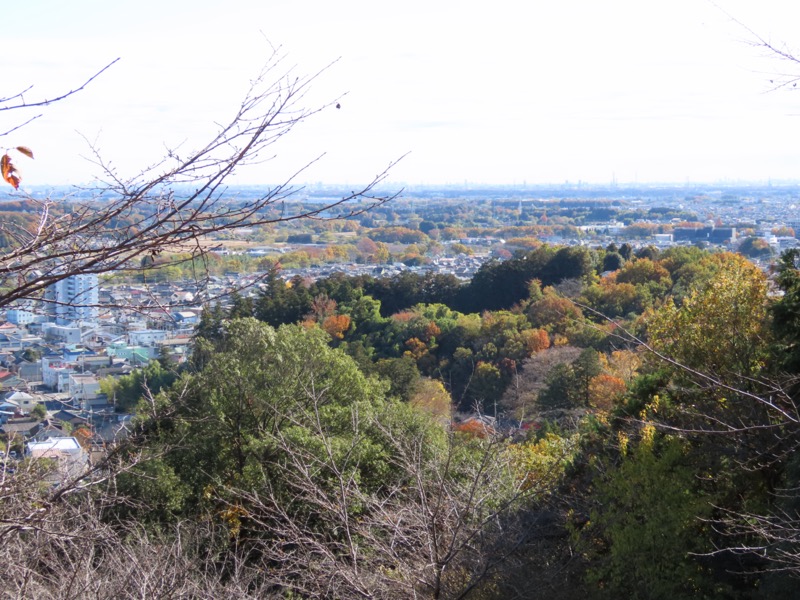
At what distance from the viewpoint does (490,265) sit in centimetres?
2409

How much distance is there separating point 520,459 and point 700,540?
229 centimetres

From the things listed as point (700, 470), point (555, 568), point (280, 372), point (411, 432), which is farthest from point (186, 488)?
point (700, 470)

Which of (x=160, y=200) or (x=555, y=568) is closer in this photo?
(x=160, y=200)

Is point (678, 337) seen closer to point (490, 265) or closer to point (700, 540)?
point (700, 540)

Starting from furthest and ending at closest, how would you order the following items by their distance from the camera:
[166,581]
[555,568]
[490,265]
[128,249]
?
[490,265] → [555,568] → [166,581] → [128,249]

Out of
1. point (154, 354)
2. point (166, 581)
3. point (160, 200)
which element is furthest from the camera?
point (154, 354)

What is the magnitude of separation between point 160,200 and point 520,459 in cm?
574

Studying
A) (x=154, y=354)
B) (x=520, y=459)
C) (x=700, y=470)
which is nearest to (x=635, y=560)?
(x=700, y=470)

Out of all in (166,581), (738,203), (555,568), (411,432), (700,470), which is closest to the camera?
(166,581)

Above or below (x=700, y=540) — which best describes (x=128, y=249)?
above

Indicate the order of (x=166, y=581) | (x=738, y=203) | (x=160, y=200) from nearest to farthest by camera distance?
(x=160, y=200)
(x=166, y=581)
(x=738, y=203)

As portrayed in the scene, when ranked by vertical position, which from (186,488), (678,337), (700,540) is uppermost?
(678,337)

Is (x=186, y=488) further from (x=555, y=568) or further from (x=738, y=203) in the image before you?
(x=738, y=203)

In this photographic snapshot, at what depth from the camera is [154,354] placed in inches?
771
